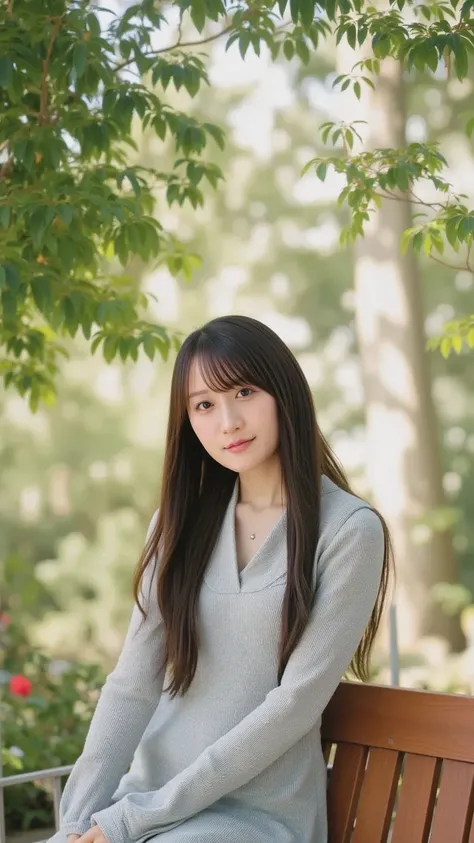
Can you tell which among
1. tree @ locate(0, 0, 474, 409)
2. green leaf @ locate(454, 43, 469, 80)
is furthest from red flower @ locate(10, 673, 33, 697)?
green leaf @ locate(454, 43, 469, 80)

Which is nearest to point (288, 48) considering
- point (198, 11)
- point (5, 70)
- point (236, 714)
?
point (198, 11)

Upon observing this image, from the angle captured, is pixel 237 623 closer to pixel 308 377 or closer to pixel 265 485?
pixel 265 485

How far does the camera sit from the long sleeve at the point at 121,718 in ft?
7.06

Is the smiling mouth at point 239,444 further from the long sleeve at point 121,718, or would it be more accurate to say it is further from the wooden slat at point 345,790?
the wooden slat at point 345,790

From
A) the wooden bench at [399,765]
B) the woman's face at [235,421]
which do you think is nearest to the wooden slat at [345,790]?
the wooden bench at [399,765]

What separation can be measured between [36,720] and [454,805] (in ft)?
8.38

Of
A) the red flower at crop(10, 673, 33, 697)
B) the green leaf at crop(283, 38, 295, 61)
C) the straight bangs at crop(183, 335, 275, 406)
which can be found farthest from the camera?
the red flower at crop(10, 673, 33, 697)

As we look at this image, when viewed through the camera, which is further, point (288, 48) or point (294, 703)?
point (288, 48)

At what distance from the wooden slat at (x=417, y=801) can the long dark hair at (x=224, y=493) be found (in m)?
0.25

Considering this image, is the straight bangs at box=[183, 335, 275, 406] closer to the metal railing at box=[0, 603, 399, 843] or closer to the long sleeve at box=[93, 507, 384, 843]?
the long sleeve at box=[93, 507, 384, 843]

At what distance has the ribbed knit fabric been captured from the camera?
6.41 ft

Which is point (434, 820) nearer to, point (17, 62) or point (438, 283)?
point (17, 62)

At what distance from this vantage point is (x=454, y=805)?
199 centimetres

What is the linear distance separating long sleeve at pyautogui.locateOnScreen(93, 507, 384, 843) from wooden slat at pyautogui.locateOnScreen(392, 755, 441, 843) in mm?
223
